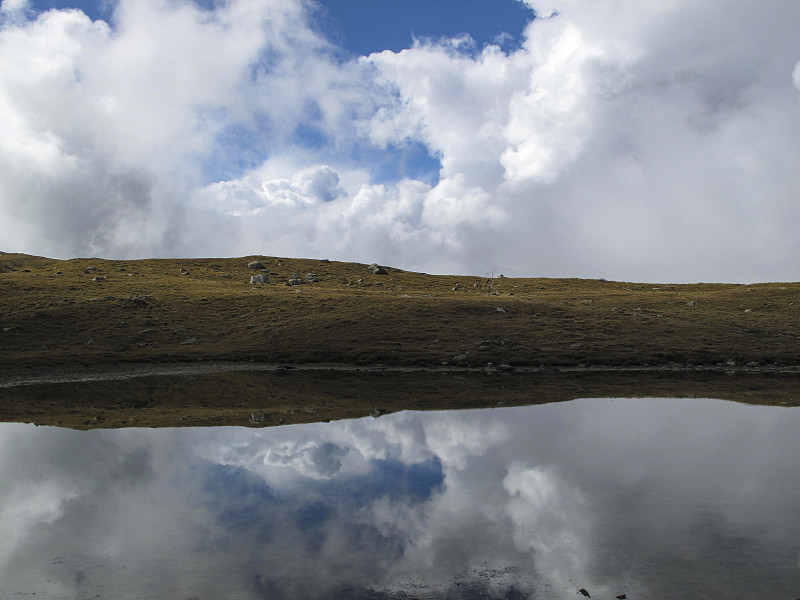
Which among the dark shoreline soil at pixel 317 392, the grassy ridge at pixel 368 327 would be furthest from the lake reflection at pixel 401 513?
the grassy ridge at pixel 368 327

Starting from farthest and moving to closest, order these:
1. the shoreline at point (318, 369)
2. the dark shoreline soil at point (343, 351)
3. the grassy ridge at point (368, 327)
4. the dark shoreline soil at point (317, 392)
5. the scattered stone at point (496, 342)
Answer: the scattered stone at point (496, 342) < the grassy ridge at point (368, 327) < the shoreline at point (318, 369) < the dark shoreline soil at point (343, 351) < the dark shoreline soil at point (317, 392)

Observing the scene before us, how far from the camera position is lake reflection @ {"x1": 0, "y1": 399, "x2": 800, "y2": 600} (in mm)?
12680

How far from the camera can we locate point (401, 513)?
54.7 ft

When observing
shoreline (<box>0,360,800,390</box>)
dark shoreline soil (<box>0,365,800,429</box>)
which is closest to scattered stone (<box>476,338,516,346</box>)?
shoreline (<box>0,360,800,390</box>)

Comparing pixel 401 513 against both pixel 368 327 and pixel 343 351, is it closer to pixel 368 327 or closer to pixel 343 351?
pixel 343 351

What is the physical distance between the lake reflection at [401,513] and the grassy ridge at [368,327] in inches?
974

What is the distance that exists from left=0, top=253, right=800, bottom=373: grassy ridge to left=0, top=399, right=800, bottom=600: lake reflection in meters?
24.7

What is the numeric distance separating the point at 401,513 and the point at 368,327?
139ft

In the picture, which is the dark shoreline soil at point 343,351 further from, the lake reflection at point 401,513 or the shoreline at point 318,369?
the lake reflection at point 401,513

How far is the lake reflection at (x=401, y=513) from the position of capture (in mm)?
12680

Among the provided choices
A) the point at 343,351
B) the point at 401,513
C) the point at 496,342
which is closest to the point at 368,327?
the point at 343,351

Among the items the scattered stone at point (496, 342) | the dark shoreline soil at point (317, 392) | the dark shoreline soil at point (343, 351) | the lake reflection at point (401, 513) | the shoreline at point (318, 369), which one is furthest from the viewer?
the scattered stone at point (496, 342)

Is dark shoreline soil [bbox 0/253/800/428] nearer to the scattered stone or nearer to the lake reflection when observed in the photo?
the scattered stone

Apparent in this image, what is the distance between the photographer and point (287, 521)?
16.1 metres
